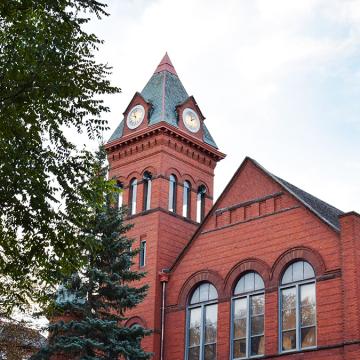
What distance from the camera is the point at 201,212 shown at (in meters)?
34.1

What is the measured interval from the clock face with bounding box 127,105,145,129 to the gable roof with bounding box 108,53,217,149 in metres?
0.57

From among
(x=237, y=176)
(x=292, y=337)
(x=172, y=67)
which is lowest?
(x=292, y=337)

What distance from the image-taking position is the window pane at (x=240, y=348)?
2389 cm

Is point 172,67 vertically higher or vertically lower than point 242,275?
higher

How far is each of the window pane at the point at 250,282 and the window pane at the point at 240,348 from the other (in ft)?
6.60

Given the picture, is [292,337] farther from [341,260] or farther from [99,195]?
[99,195]

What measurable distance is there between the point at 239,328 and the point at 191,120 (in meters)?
13.9

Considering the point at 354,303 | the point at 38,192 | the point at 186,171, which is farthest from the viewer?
the point at 186,171

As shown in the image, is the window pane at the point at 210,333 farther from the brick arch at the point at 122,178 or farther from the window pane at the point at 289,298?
the brick arch at the point at 122,178

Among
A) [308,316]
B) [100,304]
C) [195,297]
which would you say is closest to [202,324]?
[195,297]

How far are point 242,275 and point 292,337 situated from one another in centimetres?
364

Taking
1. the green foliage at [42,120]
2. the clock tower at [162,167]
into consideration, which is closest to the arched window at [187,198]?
the clock tower at [162,167]

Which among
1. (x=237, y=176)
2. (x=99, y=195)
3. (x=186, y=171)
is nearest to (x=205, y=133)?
(x=186, y=171)

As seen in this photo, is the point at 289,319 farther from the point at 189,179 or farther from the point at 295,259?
the point at 189,179
